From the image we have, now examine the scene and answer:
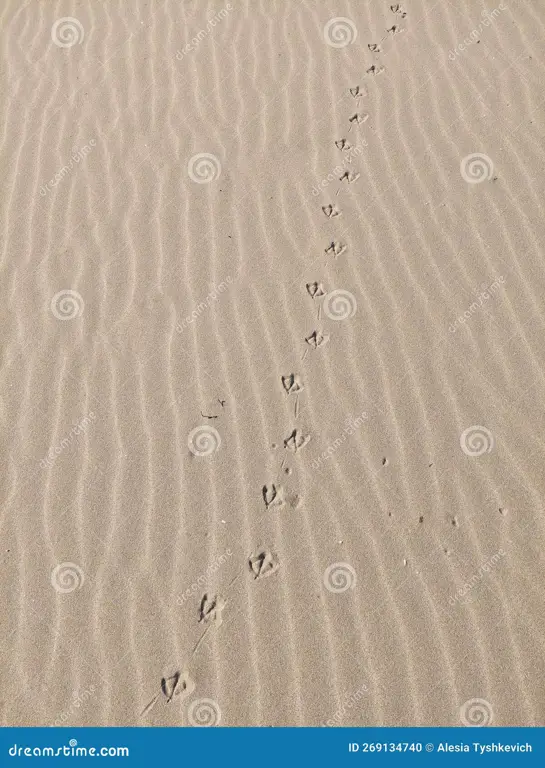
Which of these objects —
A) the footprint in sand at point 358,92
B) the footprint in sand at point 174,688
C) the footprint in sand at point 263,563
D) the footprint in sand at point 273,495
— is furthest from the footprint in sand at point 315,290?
the footprint in sand at point 174,688

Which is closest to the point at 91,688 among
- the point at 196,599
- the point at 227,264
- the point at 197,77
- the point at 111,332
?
the point at 196,599

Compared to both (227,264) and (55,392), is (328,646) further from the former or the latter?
(227,264)

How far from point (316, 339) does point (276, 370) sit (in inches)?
11.8

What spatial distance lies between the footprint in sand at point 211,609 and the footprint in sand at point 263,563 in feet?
0.64

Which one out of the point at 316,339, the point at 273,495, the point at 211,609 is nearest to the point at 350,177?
the point at 316,339

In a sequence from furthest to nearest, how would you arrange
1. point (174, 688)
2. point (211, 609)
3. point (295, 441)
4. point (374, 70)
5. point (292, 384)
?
point (374, 70) < point (292, 384) < point (295, 441) < point (211, 609) < point (174, 688)

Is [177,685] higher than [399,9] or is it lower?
lower

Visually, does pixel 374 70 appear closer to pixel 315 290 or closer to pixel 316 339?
pixel 315 290

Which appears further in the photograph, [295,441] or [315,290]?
[315,290]

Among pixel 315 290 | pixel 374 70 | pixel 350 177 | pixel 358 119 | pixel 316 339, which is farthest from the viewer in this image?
pixel 374 70

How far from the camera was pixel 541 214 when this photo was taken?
4.26 m

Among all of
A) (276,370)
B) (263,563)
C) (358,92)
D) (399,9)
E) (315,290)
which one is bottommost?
(263,563)

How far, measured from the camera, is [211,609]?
3082 mm

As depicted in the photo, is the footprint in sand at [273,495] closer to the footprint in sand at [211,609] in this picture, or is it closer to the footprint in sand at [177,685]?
the footprint in sand at [211,609]
